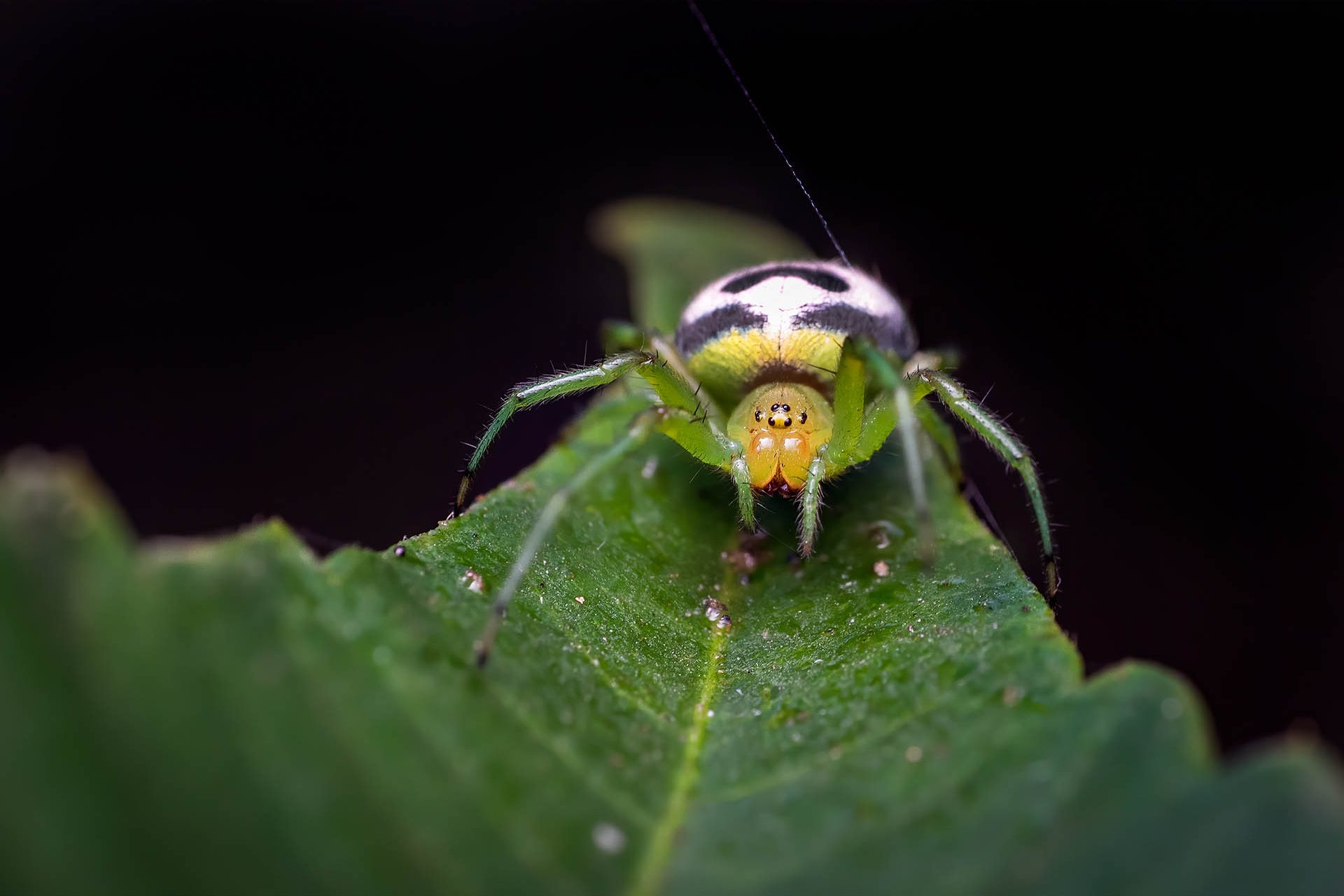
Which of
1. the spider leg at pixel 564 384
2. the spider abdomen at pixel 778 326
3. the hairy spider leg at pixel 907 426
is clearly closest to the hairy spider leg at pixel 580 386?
the spider leg at pixel 564 384

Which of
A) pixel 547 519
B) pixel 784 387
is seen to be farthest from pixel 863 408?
pixel 547 519

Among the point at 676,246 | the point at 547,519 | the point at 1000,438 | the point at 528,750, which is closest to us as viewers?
the point at 528,750

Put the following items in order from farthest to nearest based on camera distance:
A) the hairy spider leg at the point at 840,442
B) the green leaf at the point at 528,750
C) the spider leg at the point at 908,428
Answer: the hairy spider leg at the point at 840,442, the spider leg at the point at 908,428, the green leaf at the point at 528,750

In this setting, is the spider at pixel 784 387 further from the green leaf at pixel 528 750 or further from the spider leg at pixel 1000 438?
the green leaf at pixel 528 750

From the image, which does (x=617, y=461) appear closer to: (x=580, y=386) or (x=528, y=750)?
(x=580, y=386)

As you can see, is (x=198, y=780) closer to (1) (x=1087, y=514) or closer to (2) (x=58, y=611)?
(2) (x=58, y=611)

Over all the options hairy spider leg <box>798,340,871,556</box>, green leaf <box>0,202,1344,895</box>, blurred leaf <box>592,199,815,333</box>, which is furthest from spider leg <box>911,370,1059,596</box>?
blurred leaf <box>592,199,815,333</box>

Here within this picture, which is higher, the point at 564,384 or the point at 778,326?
the point at 778,326
